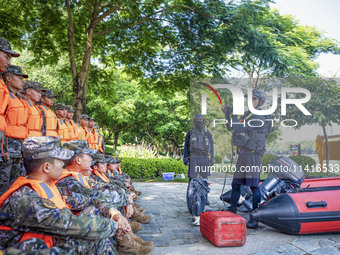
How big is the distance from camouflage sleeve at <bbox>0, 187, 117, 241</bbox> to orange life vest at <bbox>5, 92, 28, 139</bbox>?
260 centimetres

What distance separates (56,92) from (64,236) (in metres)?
18.7

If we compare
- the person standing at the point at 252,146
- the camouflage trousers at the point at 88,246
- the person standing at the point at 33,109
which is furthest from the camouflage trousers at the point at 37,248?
the person standing at the point at 252,146

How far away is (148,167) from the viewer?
12227 millimetres

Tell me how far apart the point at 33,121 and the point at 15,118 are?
23.7 inches

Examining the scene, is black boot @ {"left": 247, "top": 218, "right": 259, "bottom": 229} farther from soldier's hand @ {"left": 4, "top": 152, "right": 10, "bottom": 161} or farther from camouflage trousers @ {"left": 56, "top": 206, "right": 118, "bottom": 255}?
soldier's hand @ {"left": 4, "top": 152, "right": 10, "bottom": 161}

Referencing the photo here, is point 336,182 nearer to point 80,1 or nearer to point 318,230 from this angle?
point 318,230

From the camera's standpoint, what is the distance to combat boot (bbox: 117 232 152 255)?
10.9 ft

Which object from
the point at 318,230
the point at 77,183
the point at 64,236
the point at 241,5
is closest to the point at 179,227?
the point at 318,230

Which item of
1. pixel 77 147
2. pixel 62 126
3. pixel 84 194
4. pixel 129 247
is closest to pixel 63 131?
pixel 62 126

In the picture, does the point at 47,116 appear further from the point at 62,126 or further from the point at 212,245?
the point at 212,245

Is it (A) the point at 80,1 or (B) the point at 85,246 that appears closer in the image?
(B) the point at 85,246

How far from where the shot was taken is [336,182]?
556cm

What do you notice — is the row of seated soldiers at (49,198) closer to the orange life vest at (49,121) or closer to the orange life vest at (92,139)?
the orange life vest at (49,121)

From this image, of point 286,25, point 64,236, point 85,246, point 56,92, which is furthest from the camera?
point 56,92
